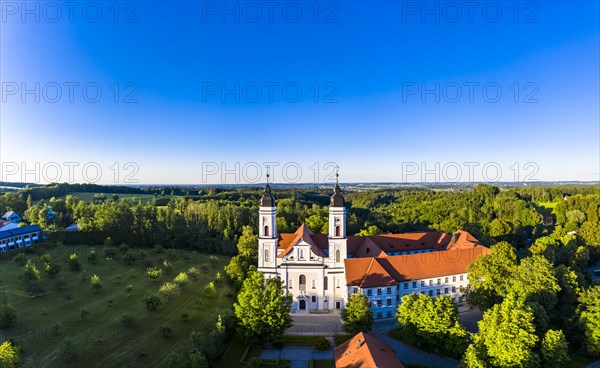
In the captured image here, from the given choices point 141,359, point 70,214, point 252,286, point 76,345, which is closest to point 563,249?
point 252,286

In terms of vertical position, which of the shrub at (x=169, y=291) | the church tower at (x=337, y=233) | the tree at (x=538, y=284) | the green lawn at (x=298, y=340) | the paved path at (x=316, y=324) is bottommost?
the paved path at (x=316, y=324)

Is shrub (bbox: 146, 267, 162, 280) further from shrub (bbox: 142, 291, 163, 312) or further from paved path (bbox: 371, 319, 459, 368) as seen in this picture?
paved path (bbox: 371, 319, 459, 368)

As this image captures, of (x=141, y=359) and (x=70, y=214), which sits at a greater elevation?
(x=70, y=214)

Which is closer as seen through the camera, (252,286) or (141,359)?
(141,359)

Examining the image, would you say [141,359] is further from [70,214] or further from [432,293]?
[70,214]

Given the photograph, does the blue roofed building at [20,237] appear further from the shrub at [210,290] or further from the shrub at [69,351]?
the shrub at [69,351]

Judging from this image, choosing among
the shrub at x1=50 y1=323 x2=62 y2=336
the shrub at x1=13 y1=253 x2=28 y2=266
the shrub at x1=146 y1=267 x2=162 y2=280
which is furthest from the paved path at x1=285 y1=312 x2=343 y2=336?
the shrub at x1=13 y1=253 x2=28 y2=266

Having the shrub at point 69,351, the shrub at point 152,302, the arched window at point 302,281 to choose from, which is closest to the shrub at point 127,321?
the shrub at point 152,302
